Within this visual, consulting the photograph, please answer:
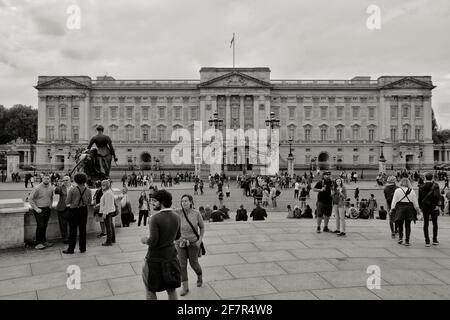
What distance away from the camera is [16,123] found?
93.8 metres

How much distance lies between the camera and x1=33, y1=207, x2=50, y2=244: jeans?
880 cm

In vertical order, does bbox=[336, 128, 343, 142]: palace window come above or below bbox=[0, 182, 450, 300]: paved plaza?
above

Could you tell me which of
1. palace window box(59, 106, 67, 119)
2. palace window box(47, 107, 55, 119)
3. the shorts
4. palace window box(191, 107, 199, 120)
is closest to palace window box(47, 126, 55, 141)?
palace window box(47, 107, 55, 119)

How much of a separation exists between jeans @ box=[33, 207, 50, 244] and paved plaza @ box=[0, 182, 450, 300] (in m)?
0.39

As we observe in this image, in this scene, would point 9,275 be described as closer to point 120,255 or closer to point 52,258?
point 52,258

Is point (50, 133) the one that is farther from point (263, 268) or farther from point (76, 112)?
point (263, 268)

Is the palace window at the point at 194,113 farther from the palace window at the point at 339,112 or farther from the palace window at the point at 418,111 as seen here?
the palace window at the point at 418,111

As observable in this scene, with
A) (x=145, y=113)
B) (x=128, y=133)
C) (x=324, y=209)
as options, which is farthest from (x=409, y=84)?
(x=324, y=209)

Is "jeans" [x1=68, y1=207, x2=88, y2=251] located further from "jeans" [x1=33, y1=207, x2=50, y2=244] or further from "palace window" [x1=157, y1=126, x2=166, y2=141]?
"palace window" [x1=157, y1=126, x2=166, y2=141]

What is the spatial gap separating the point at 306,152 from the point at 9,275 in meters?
65.7

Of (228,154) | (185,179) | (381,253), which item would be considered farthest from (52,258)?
(228,154)

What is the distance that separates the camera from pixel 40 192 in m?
8.76

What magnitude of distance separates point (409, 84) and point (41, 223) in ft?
238

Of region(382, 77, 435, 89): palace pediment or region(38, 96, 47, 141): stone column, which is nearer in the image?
region(38, 96, 47, 141): stone column
